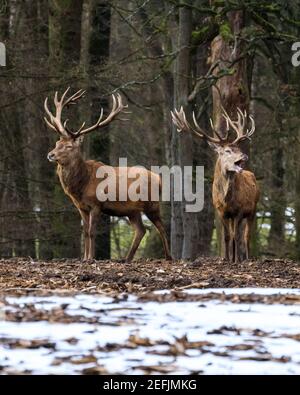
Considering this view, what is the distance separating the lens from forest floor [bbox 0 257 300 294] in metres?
11.0

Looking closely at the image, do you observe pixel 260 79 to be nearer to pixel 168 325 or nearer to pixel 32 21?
pixel 32 21

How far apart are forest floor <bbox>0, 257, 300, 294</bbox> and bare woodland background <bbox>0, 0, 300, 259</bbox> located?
4410 millimetres

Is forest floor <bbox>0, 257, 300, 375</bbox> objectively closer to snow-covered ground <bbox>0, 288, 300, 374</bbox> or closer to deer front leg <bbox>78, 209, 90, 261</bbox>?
snow-covered ground <bbox>0, 288, 300, 374</bbox>

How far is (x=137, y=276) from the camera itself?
12.0 meters

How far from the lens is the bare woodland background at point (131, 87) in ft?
63.2

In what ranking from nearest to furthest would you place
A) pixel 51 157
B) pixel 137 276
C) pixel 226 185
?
pixel 137 276 → pixel 226 185 → pixel 51 157

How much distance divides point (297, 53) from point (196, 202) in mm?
4435

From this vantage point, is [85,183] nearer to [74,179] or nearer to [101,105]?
[74,179]

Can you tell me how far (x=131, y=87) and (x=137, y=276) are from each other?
32.7 feet


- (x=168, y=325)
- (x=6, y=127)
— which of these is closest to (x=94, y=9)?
(x=6, y=127)

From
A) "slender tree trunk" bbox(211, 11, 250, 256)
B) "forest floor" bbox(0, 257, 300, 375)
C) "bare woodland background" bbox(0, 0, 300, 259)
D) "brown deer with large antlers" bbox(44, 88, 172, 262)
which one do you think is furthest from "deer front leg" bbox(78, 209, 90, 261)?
"forest floor" bbox(0, 257, 300, 375)

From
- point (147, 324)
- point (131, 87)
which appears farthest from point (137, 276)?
point (131, 87)
